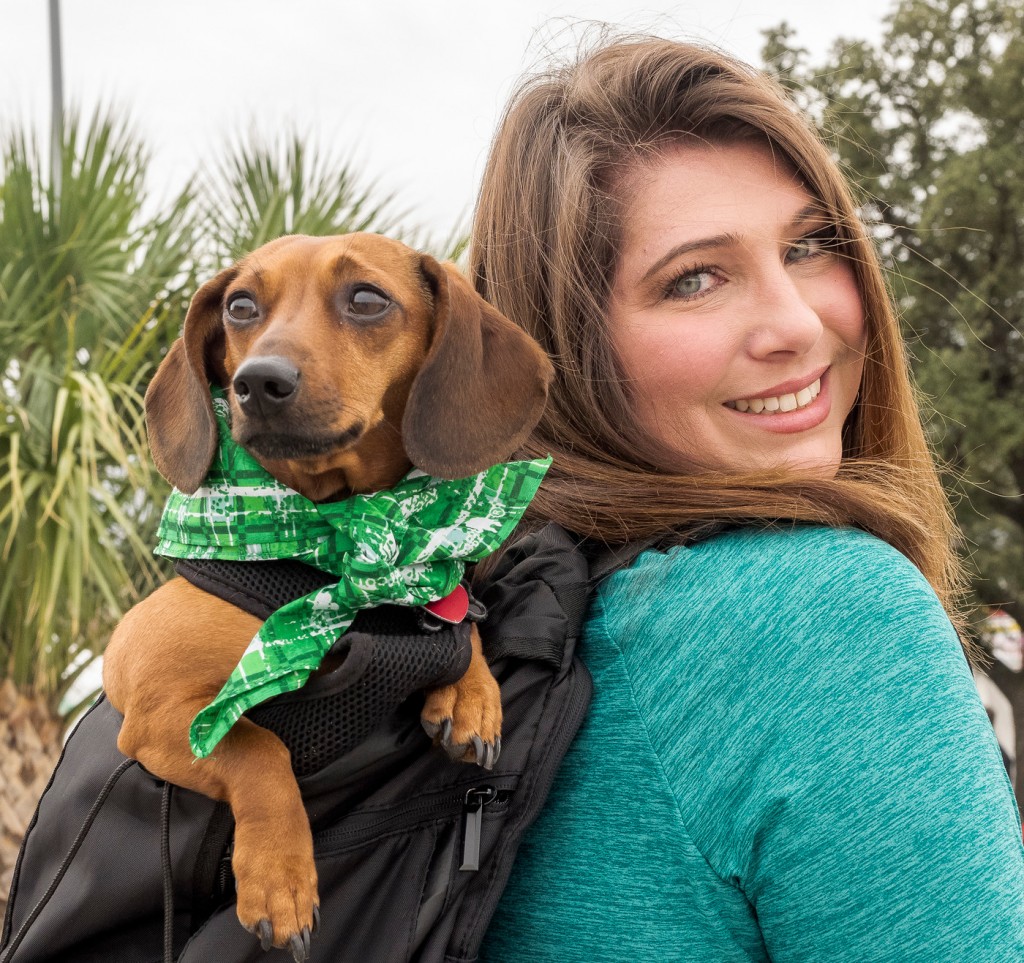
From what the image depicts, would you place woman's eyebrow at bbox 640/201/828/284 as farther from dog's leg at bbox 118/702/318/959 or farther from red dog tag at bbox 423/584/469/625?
→ dog's leg at bbox 118/702/318/959

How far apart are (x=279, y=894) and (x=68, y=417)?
4008 millimetres

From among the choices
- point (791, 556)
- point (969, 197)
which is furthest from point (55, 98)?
point (969, 197)

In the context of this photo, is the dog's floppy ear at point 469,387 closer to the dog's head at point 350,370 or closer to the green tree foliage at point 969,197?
the dog's head at point 350,370

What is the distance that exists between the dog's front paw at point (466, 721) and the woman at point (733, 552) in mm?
121

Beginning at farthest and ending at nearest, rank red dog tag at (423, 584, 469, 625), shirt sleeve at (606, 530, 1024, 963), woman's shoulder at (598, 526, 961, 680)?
red dog tag at (423, 584, 469, 625)
woman's shoulder at (598, 526, 961, 680)
shirt sleeve at (606, 530, 1024, 963)

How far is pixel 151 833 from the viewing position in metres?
1.38

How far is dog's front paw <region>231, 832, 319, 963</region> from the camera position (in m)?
1.31

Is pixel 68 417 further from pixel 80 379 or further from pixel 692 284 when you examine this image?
pixel 692 284

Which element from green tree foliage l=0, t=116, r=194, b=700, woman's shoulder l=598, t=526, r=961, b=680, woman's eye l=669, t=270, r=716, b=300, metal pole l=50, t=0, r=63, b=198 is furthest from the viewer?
metal pole l=50, t=0, r=63, b=198

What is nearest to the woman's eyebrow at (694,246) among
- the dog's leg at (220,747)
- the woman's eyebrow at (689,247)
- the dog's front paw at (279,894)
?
the woman's eyebrow at (689,247)

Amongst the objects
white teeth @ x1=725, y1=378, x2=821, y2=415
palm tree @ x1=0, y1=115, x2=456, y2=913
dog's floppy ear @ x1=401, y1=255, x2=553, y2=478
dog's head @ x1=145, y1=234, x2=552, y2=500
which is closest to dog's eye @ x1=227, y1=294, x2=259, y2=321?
dog's head @ x1=145, y1=234, x2=552, y2=500

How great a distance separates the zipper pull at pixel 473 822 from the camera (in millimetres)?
1312

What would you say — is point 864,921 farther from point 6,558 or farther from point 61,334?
point 61,334

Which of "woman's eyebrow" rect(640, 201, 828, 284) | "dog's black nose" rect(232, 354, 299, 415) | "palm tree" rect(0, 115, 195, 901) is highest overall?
"woman's eyebrow" rect(640, 201, 828, 284)
